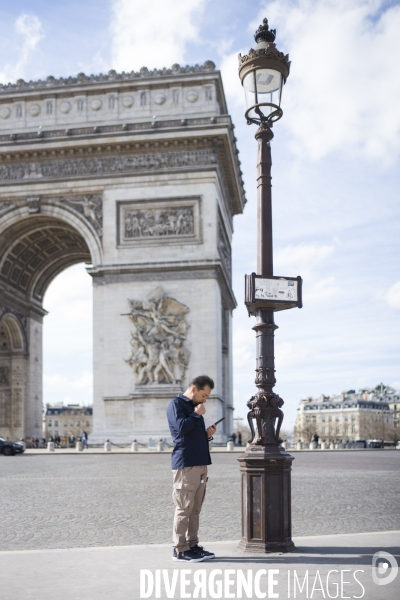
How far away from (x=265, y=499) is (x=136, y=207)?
2841cm

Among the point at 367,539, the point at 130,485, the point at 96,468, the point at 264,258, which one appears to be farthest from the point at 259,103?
the point at 96,468

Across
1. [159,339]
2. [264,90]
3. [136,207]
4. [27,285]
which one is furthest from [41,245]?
[264,90]

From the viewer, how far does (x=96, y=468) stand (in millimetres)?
20594

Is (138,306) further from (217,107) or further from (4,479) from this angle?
(4,479)

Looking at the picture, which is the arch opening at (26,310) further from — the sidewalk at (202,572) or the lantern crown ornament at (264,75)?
the sidewalk at (202,572)

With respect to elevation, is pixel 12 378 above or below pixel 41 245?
below

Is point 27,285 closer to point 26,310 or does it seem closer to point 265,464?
point 26,310

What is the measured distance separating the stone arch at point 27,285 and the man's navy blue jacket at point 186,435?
29.3 m

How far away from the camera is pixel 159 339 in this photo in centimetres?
3325

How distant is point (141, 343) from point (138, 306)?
1.53m

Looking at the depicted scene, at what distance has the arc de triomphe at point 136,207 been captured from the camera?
3325cm

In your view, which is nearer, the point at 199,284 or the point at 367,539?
the point at 367,539

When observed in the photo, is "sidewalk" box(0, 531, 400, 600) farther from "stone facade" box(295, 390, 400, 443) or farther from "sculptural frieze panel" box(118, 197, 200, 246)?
"stone facade" box(295, 390, 400, 443)

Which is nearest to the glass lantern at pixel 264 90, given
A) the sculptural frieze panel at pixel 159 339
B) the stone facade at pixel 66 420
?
the sculptural frieze panel at pixel 159 339
